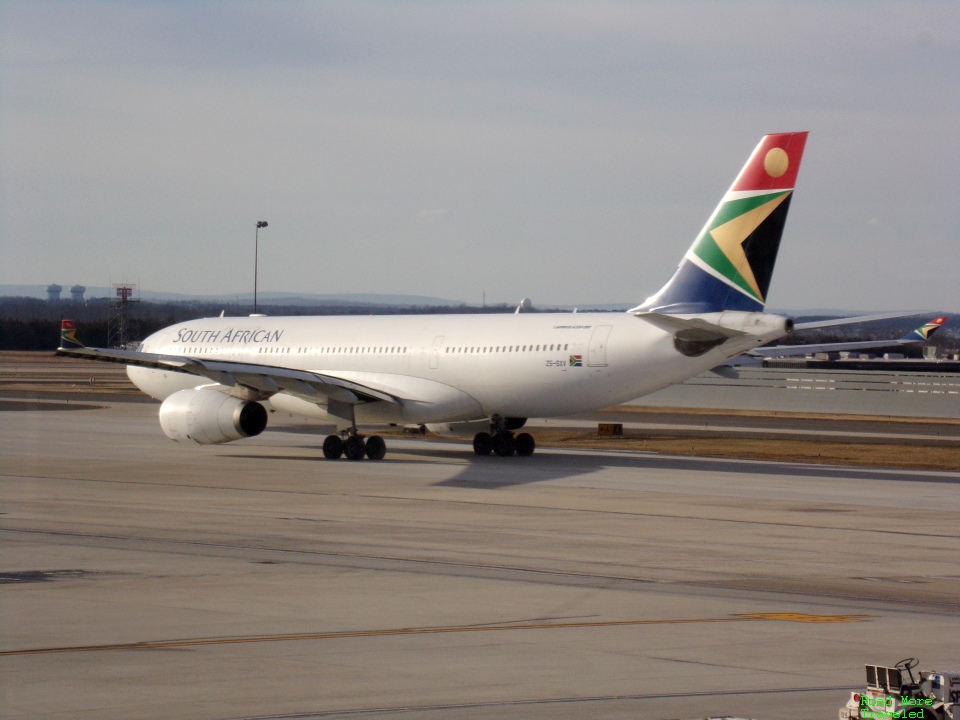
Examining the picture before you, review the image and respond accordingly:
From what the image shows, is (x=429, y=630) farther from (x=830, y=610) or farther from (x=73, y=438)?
(x=73, y=438)

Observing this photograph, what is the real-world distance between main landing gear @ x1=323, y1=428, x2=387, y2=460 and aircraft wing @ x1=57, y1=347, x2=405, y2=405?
986 mm

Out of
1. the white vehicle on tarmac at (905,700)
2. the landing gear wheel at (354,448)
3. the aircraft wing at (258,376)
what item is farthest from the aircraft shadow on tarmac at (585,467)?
the white vehicle on tarmac at (905,700)

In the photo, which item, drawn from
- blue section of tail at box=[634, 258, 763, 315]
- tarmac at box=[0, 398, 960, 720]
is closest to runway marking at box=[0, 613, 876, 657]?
tarmac at box=[0, 398, 960, 720]

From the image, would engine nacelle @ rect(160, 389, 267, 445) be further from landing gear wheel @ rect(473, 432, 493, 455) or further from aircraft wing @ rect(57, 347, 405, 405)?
landing gear wheel @ rect(473, 432, 493, 455)

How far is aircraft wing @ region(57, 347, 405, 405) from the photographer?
31.1 metres

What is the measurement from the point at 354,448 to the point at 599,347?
7.21 metres

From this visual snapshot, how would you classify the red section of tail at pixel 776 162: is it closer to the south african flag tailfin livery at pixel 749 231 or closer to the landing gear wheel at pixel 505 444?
the south african flag tailfin livery at pixel 749 231

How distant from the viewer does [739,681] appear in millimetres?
9875

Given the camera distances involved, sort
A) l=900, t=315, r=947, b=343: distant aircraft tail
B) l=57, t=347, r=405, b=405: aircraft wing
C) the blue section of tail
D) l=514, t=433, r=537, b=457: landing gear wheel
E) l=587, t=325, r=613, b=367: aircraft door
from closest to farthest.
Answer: the blue section of tail < l=587, t=325, r=613, b=367: aircraft door < l=57, t=347, r=405, b=405: aircraft wing < l=514, t=433, r=537, b=457: landing gear wheel < l=900, t=315, r=947, b=343: distant aircraft tail

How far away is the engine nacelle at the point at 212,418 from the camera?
31.6 metres

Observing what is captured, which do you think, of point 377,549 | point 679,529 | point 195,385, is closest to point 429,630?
point 377,549

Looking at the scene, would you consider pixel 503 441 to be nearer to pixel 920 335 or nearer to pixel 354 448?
pixel 354 448

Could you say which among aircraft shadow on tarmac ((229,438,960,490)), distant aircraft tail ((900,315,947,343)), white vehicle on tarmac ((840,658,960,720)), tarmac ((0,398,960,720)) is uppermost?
distant aircraft tail ((900,315,947,343))

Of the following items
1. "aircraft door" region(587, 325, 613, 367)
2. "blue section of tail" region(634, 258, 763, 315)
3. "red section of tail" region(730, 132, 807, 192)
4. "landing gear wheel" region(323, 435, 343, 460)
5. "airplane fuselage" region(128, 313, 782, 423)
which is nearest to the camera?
"red section of tail" region(730, 132, 807, 192)
